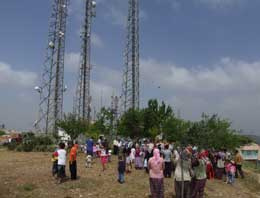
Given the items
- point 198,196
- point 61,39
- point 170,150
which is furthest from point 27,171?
point 61,39

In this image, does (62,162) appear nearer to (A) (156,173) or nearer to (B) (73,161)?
(B) (73,161)

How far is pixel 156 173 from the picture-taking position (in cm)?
1332

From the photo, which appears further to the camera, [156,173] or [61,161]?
[61,161]

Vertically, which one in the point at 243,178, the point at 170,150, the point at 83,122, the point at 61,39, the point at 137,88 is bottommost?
the point at 243,178

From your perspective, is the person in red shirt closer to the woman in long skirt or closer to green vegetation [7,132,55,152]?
the woman in long skirt

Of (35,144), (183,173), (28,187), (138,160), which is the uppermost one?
(35,144)

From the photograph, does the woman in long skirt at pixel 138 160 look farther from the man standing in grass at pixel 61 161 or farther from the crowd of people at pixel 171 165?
the man standing in grass at pixel 61 161

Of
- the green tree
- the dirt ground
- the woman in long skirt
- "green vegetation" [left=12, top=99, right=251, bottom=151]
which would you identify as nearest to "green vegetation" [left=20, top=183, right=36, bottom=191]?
the dirt ground

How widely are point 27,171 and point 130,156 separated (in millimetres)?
5628

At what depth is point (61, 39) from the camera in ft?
153

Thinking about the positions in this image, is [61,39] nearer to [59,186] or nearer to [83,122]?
[83,122]

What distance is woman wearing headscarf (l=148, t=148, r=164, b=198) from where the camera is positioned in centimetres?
1326

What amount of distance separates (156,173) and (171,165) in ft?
23.0

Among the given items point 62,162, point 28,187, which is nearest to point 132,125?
point 62,162
